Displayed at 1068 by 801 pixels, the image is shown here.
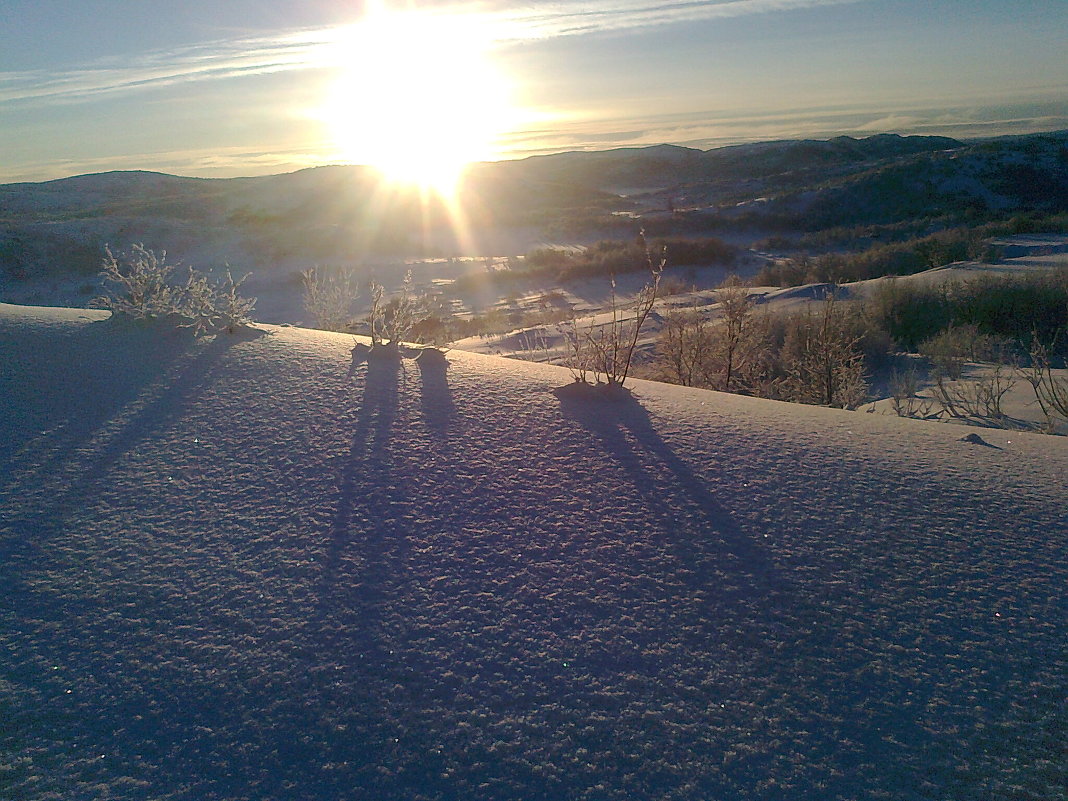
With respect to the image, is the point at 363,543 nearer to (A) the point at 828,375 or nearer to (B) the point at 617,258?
(A) the point at 828,375

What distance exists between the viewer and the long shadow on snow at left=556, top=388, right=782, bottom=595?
7.82 feet

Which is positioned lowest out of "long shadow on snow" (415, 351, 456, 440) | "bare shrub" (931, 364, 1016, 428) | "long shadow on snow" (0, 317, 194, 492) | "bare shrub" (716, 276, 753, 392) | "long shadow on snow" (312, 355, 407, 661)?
"bare shrub" (931, 364, 1016, 428)

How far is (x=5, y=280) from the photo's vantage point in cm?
2433

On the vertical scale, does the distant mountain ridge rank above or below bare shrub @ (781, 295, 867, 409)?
above

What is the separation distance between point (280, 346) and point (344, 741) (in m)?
3.47

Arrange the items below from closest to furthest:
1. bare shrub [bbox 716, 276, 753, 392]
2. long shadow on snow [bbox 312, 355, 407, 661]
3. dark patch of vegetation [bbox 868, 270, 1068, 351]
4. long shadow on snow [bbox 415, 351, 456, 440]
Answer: long shadow on snow [bbox 312, 355, 407, 661]
long shadow on snow [bbox 415, 351, 456, 440]
bare shrub [bbox 716, 276, 753, 392]
dark patch of vegetation [bbox 868, 270, 1068, 351]

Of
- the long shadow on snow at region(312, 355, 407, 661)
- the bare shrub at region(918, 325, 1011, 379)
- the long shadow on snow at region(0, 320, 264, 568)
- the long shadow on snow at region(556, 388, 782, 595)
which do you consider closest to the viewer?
the long shadow on snow at region(312, 355, 407, 661)

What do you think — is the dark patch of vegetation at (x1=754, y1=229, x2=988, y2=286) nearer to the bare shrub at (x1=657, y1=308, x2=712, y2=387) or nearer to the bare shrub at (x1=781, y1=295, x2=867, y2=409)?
the bare shrub at (x1=657, y1=308, x2=712, y2=387)

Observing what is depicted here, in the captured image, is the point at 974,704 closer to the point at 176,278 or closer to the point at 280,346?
the point at 280,346

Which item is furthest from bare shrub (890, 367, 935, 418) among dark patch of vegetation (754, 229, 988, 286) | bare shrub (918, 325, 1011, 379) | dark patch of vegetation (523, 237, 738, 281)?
dark patch of vegetation (523, 237, 738, 281)

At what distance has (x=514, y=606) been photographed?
2.17 m

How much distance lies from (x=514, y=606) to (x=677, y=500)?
921 millimetres

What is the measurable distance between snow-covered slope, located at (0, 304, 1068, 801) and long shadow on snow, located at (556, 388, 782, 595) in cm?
1

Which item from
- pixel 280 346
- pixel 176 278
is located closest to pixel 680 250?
pixel 176 278
